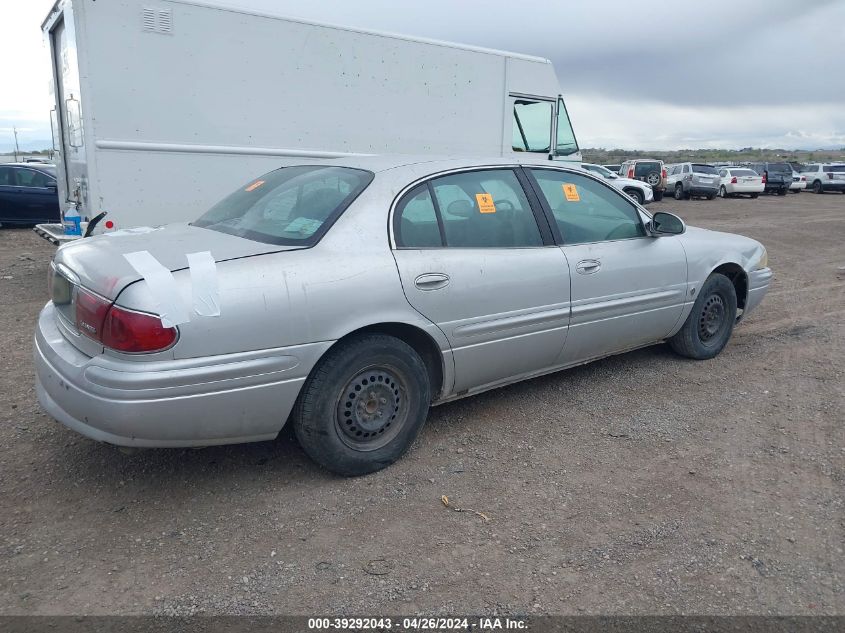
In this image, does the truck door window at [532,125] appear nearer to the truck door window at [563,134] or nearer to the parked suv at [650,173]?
the truck door window at [563,134]

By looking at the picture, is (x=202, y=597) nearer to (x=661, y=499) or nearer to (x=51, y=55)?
(x=661, y=499)

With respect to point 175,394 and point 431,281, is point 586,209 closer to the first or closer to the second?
point 431,281

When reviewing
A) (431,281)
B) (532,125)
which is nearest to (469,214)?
(431,281)

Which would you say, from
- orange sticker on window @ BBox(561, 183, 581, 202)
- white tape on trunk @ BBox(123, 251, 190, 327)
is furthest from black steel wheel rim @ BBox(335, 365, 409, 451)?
orange sticker on window @ BBox(561, 183, 581, 202)

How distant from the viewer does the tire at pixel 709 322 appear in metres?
5.20

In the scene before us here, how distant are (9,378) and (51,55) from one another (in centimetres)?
457

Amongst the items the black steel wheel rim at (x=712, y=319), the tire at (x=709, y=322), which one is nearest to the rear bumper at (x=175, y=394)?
the tire at (x=709, y=322)

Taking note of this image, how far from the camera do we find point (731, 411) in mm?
4398

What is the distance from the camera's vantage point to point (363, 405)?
346 centimetres

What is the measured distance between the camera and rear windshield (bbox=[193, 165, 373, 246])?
347 centimetres

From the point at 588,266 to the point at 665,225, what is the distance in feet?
3.04

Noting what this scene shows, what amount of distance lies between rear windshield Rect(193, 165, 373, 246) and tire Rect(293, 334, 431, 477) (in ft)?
2.03

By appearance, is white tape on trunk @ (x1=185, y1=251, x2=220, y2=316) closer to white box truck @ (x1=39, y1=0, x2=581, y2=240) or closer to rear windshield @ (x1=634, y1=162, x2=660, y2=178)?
white box truck @ (x1=39, y1=0, x2=581, y2=240)

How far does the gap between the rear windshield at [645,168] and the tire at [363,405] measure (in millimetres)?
25151
